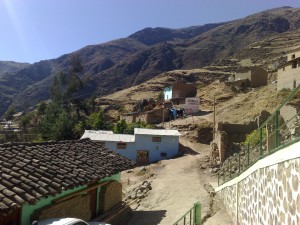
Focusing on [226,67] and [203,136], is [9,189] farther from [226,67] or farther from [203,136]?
[226,67]

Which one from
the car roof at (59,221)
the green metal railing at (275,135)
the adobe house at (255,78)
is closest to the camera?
the green metal railing at (275,135)

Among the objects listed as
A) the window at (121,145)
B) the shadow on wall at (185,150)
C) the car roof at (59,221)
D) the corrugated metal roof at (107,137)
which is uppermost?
the car roof at (59,221)

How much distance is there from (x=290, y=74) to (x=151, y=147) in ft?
60.5

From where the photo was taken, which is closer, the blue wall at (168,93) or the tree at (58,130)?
the tree at (58,130)

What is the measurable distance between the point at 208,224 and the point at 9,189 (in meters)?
7.93

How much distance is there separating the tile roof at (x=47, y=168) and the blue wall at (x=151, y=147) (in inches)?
888

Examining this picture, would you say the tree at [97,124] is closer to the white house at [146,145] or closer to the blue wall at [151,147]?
the white house at [146,145]

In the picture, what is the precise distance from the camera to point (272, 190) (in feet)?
24.8

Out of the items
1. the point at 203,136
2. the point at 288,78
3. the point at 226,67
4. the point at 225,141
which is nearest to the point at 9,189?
the point at 225,141

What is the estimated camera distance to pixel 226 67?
108 meters

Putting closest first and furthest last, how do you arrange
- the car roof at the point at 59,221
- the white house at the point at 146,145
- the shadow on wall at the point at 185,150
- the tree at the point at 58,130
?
the car roof at the point at 59,221
the shadow on wall at the point at 185,150
the white house at the point at 146,145
the tree at the point at 58,130

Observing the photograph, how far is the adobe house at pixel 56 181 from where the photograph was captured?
30.2ft

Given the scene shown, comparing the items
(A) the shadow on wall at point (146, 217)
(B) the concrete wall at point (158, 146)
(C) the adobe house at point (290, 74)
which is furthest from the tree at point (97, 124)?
(A) the shadow on wall at point (146, 217)

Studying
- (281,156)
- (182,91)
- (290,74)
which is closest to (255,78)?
(290,74)
